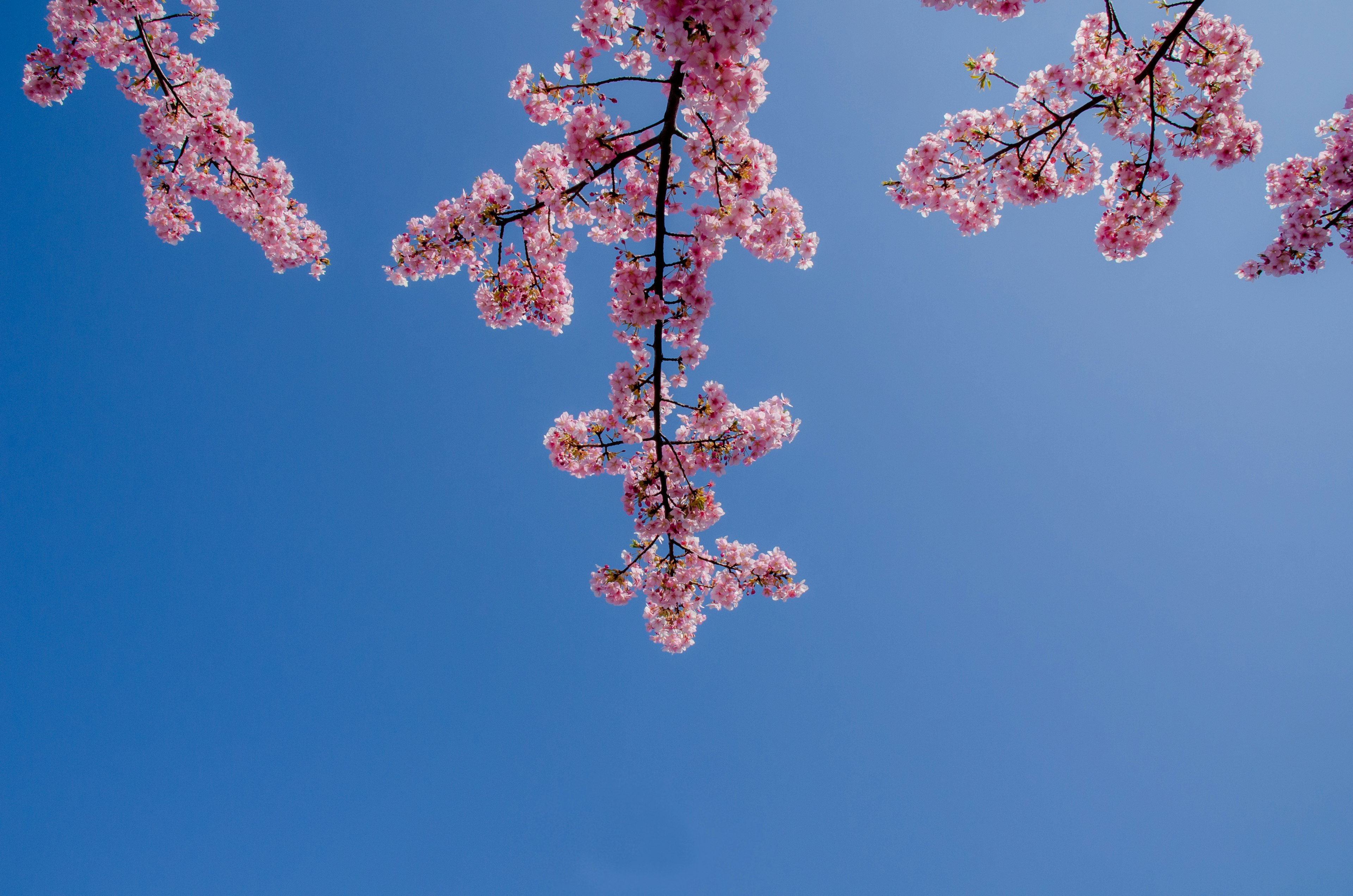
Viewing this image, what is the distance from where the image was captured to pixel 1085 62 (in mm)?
6688

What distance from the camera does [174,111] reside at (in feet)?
23.8

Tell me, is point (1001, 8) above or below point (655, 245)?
above

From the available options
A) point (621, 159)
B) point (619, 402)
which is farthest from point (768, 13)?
point (619, 402)

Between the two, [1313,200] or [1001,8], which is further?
[1313,200]

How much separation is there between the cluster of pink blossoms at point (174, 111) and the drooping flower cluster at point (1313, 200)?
14.5 m

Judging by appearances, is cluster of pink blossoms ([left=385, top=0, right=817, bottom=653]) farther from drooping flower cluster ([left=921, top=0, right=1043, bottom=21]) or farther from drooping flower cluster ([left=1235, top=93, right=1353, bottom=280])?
drooping flower cluster ([left=1235, top=93, right=1353, bottom=280])

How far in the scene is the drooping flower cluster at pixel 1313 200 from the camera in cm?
741

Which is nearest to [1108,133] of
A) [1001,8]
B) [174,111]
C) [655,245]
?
[1001,8]

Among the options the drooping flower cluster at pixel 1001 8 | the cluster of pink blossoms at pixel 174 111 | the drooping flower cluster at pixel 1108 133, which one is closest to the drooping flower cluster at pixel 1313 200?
the drooping flower cluster at pixel 1108 133

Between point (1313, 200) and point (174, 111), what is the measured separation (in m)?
15.4

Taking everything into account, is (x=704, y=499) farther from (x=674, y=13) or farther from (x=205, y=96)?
(x=205, y=96)

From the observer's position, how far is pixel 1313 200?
7.79 metres

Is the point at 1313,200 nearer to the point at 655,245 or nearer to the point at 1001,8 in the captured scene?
the point at 1001,8

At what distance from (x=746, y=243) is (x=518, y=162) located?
2822 mm
